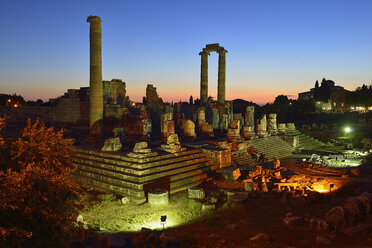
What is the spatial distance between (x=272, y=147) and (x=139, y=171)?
41.0 ft

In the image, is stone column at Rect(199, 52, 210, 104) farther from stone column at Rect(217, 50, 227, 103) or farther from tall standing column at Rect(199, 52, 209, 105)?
stone column at Rect(217, 50, 227, 103)

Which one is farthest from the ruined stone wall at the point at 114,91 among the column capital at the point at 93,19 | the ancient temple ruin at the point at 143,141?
the column capital at the point at 93,19

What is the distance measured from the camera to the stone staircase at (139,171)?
35.9 feet

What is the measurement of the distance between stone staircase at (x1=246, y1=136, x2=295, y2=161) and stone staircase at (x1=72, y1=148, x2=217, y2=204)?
6213mm

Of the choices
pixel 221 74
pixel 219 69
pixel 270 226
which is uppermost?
pixel 219 69

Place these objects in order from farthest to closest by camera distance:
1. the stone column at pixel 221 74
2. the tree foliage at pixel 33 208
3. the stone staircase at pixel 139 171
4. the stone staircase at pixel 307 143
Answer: the stone column at pixel 221 74 < the stone staircase at pixel 307 143 < the stone staircase at pixel 139 171 < the tree foliage at pixel 33 208

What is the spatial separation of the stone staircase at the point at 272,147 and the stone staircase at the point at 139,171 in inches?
245

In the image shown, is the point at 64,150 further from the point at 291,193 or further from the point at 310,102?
the point at 310,102

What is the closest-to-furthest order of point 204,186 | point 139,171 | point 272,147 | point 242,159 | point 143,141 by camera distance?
point 139,171 < point 204,186 < point 143,141 < point 242,159 < point 272,147

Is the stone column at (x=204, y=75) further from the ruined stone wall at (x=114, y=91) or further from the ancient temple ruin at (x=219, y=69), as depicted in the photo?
the ruined stone wall at (x=114, y=91)

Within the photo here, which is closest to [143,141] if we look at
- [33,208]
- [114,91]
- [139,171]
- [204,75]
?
[139,171]

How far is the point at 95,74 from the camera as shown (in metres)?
17.2

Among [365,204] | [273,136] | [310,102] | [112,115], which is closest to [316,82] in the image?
[310,102]

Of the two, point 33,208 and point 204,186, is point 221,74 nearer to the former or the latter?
point 204,186
